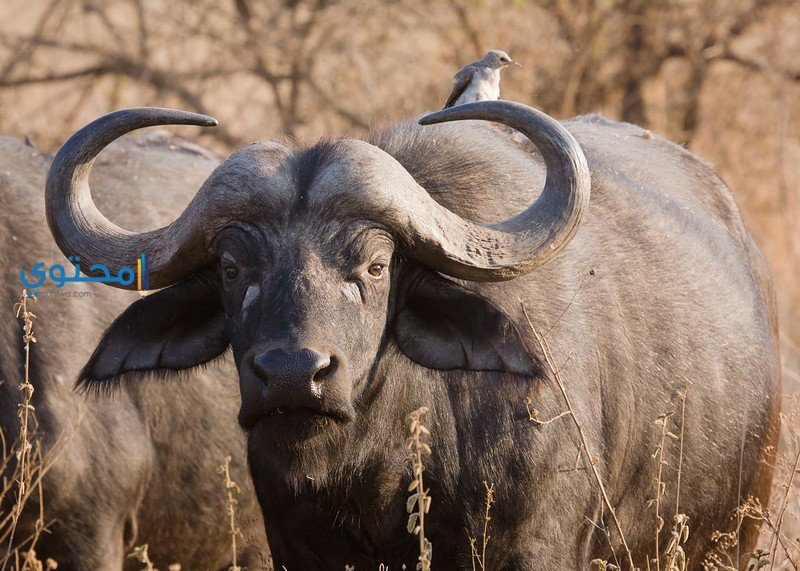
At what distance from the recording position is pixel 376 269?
3.67 m

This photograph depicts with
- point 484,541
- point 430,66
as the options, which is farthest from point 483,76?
point 430,66

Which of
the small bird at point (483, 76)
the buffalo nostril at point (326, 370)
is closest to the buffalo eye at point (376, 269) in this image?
the buffalo nostril at point (326, 370)

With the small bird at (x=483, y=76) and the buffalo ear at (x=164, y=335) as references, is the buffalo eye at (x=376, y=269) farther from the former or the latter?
the small bird at (x=483, y=76)

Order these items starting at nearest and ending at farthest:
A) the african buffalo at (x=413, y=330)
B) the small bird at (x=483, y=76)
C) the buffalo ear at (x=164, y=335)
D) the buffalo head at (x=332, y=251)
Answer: the buffalo head at (x=332, y=251) → the african buffalo at (x=413, y=330) → the buffalo ear at (x=164, y=335) → the small bird at (x=483, y=76)

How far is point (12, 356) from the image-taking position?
4965 mm

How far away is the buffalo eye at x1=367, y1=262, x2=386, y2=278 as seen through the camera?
3668 mm

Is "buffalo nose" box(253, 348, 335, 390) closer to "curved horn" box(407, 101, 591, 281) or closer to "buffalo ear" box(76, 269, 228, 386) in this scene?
"curved horn" box(407, 101, 591, 281)

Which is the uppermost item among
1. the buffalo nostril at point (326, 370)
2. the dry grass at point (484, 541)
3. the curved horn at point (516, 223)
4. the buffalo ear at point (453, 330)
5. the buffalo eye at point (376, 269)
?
the curved horn at point (516, 223)

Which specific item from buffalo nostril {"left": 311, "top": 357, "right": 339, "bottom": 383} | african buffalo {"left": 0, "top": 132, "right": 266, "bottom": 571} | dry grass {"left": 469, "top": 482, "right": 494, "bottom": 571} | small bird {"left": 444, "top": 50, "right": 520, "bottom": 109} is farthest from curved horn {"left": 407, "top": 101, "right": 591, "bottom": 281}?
small bird {"left": 444, "top": 50, "right": 520, "bottom": 109}

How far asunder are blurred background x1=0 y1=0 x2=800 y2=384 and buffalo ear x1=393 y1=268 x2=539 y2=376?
6.92 meters

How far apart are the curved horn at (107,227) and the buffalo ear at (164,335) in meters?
0.11

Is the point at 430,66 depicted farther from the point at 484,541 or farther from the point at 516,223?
the point at 484,541

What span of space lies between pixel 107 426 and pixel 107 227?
1.39m

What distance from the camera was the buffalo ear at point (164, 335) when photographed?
13.3 feet
